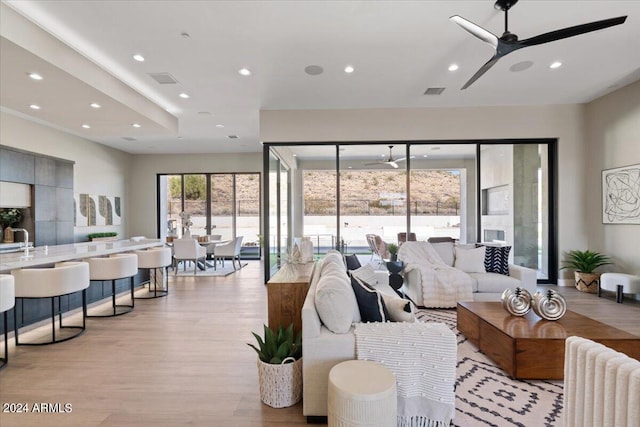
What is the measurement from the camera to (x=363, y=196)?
631cm

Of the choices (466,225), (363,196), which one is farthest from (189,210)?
(466,225)

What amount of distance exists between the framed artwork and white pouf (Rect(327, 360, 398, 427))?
18.0 ft

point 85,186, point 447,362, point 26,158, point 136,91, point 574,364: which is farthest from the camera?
point 85,186

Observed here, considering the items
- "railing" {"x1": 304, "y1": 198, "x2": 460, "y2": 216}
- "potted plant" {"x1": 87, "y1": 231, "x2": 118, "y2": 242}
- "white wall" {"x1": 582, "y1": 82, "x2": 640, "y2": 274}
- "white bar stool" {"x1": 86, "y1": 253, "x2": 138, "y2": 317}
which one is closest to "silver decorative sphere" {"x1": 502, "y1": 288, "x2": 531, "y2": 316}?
"railing" {"x1": 304, "y1": 198, "x2": 460, "y2": 216}

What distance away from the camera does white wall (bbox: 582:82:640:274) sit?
15.5 ft

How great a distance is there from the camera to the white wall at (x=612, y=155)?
4711 mm

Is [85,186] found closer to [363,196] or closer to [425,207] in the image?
[363,196]

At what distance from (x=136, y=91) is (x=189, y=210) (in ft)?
18.5

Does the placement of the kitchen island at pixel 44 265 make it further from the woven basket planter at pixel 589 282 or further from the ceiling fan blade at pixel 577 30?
the woven basket planter at pixel 589 282

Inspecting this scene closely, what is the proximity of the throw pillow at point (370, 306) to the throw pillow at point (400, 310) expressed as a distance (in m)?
0.04

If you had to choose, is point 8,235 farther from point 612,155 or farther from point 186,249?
point 612,155


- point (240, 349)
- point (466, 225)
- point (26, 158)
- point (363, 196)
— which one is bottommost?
point (240, 349)

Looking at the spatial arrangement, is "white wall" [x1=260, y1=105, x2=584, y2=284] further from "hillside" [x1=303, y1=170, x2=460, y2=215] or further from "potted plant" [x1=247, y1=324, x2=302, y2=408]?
"potted plant" [x1=247, y1=324, x2=302, y2=408]

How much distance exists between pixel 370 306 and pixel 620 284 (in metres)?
4.80
